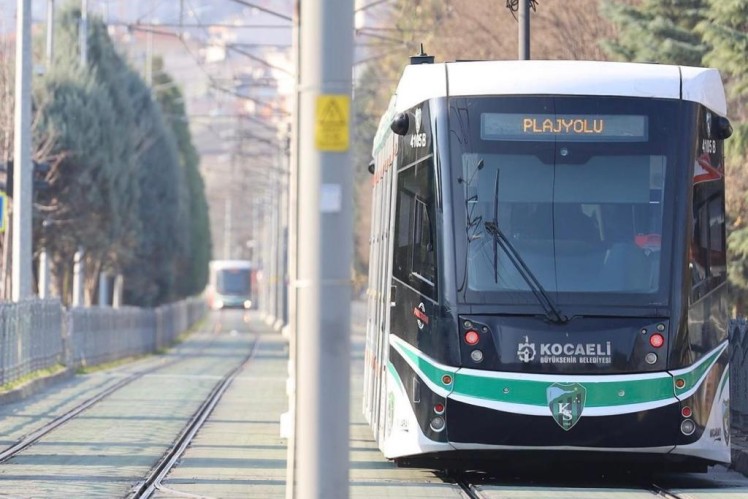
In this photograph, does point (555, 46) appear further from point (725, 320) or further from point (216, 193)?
point (216, 193)

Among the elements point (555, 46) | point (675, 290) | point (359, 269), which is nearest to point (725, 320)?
point (675, 290)

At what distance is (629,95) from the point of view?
12766 mm

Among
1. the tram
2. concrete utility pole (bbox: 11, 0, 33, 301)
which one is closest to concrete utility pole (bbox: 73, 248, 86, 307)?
concrete utility pole (bbox: 11, 0, 33, 301)

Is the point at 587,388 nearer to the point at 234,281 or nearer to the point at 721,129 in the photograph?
the point at 721,129

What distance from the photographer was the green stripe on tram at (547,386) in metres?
12.1

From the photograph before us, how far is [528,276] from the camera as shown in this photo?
12398 millimetres

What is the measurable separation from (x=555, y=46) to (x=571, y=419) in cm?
2423

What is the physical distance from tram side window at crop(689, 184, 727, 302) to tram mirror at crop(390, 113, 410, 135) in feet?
7.23

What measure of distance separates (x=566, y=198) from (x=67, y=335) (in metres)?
22.8

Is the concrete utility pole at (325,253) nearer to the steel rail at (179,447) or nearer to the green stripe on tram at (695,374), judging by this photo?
the steel rail at (179,447)

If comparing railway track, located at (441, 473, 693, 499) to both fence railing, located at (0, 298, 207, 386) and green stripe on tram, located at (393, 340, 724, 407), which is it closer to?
green stripe on tram, located at (393, 340, 724, 407)

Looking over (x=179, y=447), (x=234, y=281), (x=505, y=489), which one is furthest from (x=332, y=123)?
(x=234, y=281)

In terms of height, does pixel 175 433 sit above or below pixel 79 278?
below

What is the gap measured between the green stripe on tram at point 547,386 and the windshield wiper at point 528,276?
1.50 feet
